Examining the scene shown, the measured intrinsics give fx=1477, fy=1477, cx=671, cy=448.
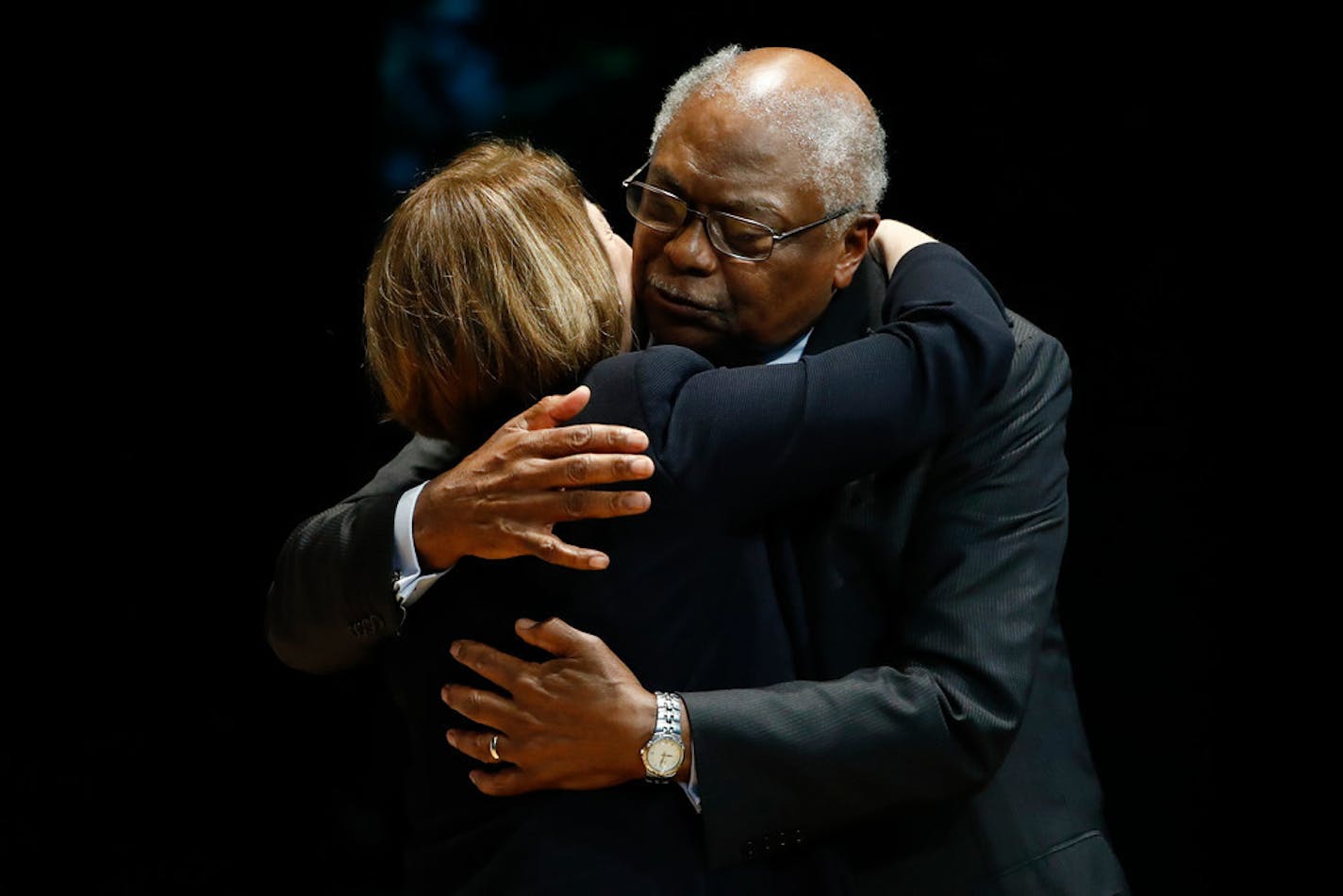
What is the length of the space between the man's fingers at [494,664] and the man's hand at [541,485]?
11 cm

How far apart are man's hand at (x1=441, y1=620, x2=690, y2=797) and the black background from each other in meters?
1.48

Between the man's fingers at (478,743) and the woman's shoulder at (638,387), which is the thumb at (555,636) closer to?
the man's fingers at (478,743)

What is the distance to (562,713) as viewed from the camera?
1727 millimetres

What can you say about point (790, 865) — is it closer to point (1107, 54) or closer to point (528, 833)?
point (528, 833)

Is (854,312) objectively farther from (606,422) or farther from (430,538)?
(430,538)

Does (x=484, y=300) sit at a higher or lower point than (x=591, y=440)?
higher

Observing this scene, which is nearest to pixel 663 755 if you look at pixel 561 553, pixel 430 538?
pixel 561 553

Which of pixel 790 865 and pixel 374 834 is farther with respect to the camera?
pixel 374 834

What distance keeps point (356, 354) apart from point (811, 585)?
4.91ft

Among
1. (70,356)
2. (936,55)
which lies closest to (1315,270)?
(936,55)

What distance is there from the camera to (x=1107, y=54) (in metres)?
2.80

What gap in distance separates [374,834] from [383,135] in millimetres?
1484

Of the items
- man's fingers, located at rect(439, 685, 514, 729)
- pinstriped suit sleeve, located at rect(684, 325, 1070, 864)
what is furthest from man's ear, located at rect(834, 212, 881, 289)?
man's fingers, located at rect(439, 685, 514, 729)

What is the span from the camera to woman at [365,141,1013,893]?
1.73m
